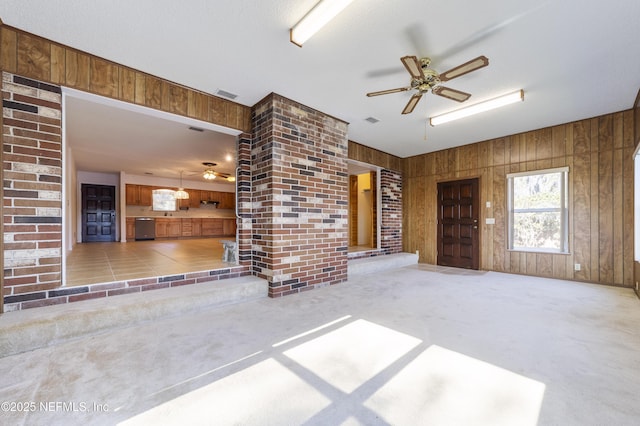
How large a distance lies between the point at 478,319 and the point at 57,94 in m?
4.67

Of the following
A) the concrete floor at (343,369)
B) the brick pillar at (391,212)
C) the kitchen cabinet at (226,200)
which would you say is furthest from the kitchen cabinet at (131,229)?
the brick pillar at (391,212)

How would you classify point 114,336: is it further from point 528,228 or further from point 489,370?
point 528,228

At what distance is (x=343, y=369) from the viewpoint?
5.68 ft

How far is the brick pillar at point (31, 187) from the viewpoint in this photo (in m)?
2.21

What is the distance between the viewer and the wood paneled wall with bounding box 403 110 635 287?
385 cm

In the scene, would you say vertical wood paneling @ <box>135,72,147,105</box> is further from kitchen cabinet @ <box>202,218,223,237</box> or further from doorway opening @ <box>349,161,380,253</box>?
kitchen cabinet @ <box>202,218,223,237</box>

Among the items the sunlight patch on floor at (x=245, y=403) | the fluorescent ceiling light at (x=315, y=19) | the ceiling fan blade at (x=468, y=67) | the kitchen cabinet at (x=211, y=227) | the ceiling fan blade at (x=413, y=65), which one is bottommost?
the sunlight patch on floor at (x=245, y=403)

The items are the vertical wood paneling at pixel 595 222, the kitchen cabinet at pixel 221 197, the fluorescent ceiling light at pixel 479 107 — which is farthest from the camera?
the kitchen cabinet at pixel 221 197

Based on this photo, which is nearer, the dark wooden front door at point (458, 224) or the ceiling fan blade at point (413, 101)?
the ceiling fan blade at point (413, 101)

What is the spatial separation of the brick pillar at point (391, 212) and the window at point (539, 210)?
2291 millimetres

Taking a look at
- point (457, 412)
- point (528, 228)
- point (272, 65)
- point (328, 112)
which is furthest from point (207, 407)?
point (528, 228)

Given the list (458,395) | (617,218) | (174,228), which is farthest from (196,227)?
(617,218)

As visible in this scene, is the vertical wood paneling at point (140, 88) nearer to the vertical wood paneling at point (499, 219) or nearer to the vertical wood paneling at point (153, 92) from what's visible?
the vertical wood paneling at point (153, 92)

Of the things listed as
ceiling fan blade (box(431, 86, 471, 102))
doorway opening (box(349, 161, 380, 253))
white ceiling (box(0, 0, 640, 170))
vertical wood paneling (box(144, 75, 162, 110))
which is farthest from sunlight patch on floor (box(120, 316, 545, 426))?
doorway opening (box(349, 161, 380, 253))
